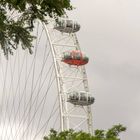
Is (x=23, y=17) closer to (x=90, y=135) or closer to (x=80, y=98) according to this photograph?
(x=90, y=135)

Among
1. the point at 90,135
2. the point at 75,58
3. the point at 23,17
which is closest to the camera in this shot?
the point at 23,17

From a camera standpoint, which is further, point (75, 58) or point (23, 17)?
point (75, 58)

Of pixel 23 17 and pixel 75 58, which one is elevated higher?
pixel 75 58

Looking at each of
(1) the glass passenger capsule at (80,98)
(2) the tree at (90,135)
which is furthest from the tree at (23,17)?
(1) the glass passenger capsule at (80,98)

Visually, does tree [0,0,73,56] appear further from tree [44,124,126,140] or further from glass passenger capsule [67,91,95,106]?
glass passenger capsule [67,91,95,106]

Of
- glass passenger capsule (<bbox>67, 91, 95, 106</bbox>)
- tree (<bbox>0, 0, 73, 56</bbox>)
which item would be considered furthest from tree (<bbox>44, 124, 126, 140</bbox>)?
glass passenger capsule (<bbox>67, 91, 95, 106</bbox>)

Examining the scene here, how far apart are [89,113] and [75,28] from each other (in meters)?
10.4

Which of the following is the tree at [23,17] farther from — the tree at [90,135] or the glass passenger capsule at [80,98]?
the glass passenger capsule at [80,98]

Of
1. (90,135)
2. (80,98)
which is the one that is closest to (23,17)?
(90,135)

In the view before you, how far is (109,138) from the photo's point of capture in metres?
34.2

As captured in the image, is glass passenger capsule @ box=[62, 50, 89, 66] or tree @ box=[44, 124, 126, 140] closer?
tree @ box=[44, 124, 126, 140]

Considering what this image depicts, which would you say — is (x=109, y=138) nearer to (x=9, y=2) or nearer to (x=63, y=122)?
(x=9, y=2)

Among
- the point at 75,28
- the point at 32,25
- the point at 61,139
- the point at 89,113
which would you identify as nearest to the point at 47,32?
the point at 75,28

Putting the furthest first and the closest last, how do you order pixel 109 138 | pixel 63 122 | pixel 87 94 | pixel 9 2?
pixel 87 94 → pixel 63 122 → pixel 109 138 → pixel 9 2
